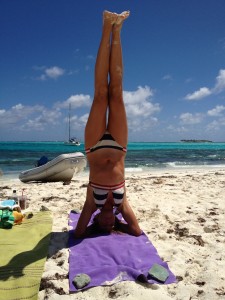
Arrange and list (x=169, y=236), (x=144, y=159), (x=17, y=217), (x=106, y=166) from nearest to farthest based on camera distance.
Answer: (x=106, y=166), (x=169, y=236), (x=17, y=217), (x=144, y=159)

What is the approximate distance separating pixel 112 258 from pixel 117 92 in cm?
251

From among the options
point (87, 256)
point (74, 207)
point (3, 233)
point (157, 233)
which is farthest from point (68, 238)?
point (74, 207)

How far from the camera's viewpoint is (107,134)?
465 centimetres

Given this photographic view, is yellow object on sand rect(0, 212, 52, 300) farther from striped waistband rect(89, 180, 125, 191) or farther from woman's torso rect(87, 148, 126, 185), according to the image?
woman's torso rect(87, 148, 126, 185)

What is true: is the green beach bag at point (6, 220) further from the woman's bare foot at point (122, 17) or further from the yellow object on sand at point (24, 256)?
the woman's bare foot at point (122, 17)

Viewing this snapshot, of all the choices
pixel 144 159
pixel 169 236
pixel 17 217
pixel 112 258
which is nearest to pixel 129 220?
pixel 169 236

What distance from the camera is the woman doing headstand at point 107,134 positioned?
14.6ft

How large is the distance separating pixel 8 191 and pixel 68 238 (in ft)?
14.9

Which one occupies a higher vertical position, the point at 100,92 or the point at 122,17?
the point at 122,17

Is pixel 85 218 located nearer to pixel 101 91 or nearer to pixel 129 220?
pixel 129 220

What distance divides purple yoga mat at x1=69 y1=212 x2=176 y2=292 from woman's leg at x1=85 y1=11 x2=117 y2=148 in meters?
1.55

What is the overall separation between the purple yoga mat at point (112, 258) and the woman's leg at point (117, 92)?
1547 mm

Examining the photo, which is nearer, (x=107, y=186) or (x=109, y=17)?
(x=109, y=17)

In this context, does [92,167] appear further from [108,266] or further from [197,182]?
[197,182]
